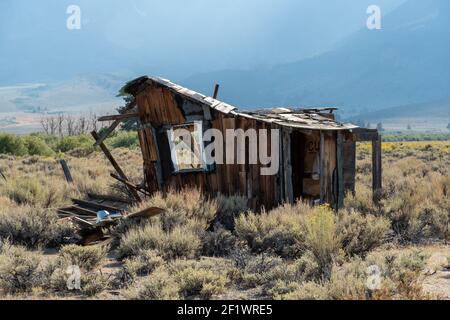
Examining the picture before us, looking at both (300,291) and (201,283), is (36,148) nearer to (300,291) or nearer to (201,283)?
(201,283)

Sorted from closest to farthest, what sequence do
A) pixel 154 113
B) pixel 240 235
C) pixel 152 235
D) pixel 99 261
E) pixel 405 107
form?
1. pixel 99 261
2. pixel 152 235
3. pixel 240 235
4. pixel 154 113
5. pixel 405 107

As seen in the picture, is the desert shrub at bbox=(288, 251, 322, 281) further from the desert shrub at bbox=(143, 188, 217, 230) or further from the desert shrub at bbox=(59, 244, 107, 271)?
the desert shrub at bbox=(143, 188, 217, 230)

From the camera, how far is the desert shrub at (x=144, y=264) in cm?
737

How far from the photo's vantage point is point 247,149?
12.0 meters

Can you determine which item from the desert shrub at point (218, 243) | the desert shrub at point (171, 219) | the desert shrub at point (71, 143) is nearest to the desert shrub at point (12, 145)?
the desert shrub at point (71, 143)

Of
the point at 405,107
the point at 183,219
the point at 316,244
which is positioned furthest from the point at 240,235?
the point at 405,107

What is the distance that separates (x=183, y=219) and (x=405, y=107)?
18723 centimetres

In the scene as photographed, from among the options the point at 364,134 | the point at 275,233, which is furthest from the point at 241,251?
the point at 364,134

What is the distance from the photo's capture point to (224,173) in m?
12.3

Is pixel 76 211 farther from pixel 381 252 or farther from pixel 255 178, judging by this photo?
pixel 381 252

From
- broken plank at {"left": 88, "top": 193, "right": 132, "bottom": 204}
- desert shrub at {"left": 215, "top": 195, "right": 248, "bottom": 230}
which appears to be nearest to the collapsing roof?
desert shrub at {"left": 215, "top": 195, "right": 248, "bottom": 230}

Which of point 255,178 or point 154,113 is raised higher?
point 154,113

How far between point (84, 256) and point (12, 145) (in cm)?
2794

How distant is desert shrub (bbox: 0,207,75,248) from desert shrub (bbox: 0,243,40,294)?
6.26 ft
